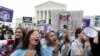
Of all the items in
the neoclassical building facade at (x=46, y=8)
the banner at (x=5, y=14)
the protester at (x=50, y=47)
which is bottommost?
the protester at (x=50, y=47)

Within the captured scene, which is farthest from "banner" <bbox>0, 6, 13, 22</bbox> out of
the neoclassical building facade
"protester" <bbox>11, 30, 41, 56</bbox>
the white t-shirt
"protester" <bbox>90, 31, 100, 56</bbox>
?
the neoclassical building facade

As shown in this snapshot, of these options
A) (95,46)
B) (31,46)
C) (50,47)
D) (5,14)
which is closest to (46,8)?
(5,14)

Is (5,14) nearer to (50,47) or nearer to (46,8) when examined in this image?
(50,47)

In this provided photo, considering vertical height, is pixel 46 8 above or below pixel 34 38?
above

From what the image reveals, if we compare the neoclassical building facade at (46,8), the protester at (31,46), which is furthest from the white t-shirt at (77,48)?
the neoclassical building facade at (46,8)

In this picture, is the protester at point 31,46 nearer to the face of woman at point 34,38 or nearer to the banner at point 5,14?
the face of woman at point 34,38

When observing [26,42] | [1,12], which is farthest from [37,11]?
[26,42]

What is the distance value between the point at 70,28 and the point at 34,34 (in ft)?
12.7

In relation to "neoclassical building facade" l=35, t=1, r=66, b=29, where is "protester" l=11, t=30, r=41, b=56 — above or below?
below

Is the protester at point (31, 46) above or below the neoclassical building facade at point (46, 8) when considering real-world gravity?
below

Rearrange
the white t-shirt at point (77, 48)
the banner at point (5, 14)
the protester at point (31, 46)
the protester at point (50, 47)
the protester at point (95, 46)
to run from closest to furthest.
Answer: the protester at point (31, 46)
the protester at point (95, 46)
the white t-shirt at point (77, 48)
the protester at point (50, 47)
the banner at point (5, 14)

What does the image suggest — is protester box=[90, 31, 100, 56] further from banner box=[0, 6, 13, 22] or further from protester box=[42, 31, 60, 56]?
banner box=[0, 6, 13, 22]

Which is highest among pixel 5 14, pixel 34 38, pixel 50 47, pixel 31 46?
pixel 5 14

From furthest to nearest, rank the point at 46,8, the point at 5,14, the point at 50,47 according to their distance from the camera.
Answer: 1. the point at 46,8
2. the point at 5,14
3. the point at 50,47
